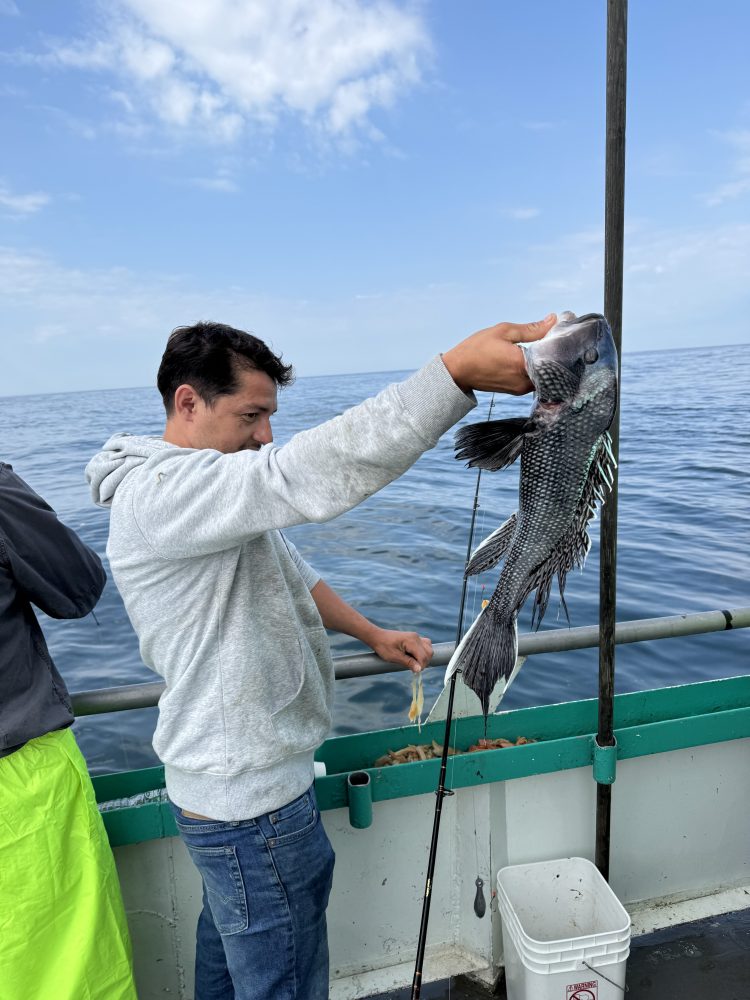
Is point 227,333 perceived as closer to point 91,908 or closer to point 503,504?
point 91,908

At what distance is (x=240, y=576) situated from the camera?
176 cm

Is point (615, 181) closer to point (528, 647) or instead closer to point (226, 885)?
point (528, 647)

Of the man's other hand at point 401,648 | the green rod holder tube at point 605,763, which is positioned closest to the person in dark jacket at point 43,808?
the man's other hand at point 401,648

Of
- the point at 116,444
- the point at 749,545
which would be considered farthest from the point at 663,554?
the point at 116,444

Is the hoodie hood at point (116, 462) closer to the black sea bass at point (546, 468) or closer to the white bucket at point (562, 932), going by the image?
the black sea bass at point (546, 468)

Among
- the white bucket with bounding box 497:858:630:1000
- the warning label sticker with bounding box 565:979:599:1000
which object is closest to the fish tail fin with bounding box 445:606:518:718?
the white bucket with bounding box 497:858:630:1000

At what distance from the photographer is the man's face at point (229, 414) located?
1.83 meters

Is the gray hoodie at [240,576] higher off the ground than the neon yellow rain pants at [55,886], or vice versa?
the gray hoodie at [240,576]

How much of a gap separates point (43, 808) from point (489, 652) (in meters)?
1.25

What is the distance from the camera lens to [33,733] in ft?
6.31

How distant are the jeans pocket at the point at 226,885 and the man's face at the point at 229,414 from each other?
39.8 inches

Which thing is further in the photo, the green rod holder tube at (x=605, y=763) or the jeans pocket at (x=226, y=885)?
the green rod holder tube at (x=605, y=763)

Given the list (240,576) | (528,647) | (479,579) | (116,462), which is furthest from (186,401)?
(479,579)

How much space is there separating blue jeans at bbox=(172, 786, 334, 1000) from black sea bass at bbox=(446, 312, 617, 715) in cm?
64
